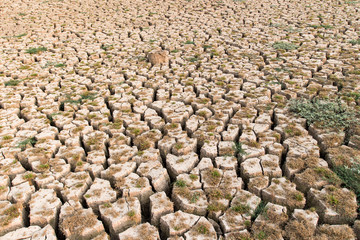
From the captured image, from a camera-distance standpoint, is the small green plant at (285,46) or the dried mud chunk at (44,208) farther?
the small green plant at (285,46)

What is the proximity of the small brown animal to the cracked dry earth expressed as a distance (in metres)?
0.12

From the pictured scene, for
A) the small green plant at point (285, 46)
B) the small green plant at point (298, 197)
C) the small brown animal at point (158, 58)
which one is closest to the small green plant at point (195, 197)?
the small green plant at point (298, 197)

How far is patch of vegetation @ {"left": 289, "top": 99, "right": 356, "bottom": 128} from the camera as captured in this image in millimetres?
3965

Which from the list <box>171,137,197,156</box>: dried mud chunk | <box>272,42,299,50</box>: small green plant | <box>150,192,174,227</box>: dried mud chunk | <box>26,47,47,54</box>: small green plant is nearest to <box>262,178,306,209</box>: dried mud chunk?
<box>150,192,174,227</box>: dried mud chunk

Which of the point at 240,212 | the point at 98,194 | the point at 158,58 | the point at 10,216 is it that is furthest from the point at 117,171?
the point at 158,58

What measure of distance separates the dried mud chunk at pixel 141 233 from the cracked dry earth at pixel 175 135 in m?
0.01

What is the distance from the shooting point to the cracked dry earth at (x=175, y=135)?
2.68 metres

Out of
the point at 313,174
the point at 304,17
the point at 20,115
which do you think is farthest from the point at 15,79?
the point at 304,17

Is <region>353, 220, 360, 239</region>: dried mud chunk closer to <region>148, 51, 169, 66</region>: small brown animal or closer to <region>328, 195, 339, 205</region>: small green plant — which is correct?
<region>328, 195, 339, 205</region>: small green plant

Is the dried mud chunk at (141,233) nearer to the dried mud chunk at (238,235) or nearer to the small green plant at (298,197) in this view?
the dried mud chunk at (238,235)

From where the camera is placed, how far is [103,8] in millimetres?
10578

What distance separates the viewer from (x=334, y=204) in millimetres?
2719

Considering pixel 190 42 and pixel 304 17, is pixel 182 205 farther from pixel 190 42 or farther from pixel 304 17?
pixel 304 17

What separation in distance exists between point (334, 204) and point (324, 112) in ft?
6.19
